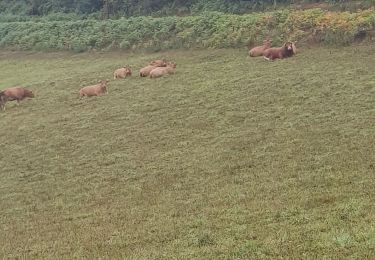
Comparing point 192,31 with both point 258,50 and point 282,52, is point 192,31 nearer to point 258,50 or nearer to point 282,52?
point 258,50

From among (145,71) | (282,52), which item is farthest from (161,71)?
(282,52)

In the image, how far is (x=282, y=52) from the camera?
20922 mm

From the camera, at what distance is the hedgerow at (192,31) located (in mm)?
22250

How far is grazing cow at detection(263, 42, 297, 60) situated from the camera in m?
20.9

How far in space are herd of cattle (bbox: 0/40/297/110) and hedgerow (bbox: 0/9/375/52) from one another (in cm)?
168

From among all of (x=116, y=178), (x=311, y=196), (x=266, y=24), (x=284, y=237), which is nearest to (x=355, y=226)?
(x=284, y=237)

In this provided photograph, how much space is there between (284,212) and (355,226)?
127 centimetres

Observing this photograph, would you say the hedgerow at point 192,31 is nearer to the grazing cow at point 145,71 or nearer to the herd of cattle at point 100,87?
the herd of cattle at point 100,87

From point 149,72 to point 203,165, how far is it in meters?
10.0

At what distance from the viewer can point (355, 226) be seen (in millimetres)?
7730

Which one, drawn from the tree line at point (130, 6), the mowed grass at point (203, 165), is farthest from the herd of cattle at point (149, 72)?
the tree line at point (130, 6)

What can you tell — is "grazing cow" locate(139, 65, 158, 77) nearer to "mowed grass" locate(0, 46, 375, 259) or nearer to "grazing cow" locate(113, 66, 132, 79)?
"mowed grass" locate(0, 46, 375, 259)

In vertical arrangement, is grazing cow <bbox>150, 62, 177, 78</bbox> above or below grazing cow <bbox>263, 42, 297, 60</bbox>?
below

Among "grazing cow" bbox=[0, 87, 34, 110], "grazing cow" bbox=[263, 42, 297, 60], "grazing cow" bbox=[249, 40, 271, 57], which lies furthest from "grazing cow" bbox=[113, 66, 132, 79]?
"grazing cow" bbox=[263, 42, 297, 60]
